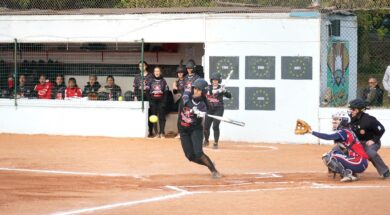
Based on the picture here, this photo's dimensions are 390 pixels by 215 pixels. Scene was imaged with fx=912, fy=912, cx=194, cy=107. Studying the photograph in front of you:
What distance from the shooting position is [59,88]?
24.3m

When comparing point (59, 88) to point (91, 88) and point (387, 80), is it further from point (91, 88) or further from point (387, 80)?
point (387, 80)

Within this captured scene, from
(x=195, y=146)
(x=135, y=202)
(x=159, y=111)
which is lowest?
(x=135, y=202)

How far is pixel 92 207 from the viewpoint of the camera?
11.9m

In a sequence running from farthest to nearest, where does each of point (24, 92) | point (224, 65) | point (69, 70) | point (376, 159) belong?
point (69, 70) < point (24, 92) < point (224, 65) < point (376, 159)

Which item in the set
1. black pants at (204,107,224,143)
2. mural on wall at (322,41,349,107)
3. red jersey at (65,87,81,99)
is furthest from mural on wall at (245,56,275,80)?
red jersey at (65,87,81,99)

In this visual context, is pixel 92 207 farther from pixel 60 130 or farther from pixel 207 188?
pixel 60 130

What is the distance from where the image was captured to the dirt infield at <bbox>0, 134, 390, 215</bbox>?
39.3 feet

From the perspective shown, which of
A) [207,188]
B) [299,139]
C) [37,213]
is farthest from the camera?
[299,139]

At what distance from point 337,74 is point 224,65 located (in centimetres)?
323

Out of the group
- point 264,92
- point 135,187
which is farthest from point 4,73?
point 135,187

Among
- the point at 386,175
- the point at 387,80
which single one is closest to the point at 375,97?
the point at 387,80

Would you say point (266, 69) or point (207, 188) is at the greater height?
point (266, 69)

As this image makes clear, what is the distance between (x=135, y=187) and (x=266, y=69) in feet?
29.2

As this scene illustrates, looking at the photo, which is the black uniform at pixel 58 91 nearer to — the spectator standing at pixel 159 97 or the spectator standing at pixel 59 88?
the spectator standing at pixel 59 88
